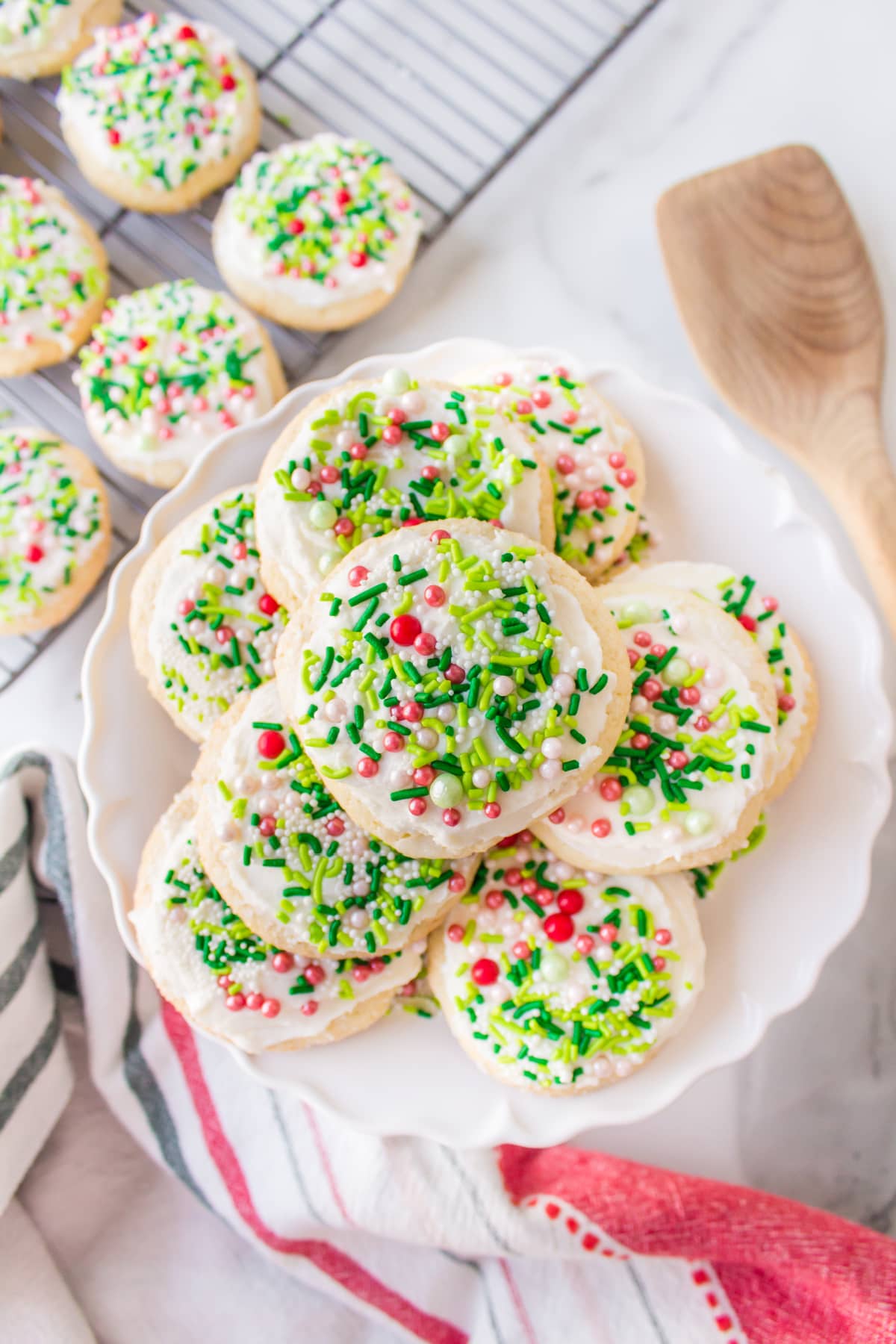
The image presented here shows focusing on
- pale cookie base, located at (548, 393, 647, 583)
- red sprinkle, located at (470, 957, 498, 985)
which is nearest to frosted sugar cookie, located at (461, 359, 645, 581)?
pale cookie base, located at (548, 393, 647, 583)

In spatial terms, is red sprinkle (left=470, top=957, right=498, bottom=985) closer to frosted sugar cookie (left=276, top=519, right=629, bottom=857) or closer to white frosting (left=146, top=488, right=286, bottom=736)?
frosted sugar cookie (left=276, top=519, right=629, bottom=857)

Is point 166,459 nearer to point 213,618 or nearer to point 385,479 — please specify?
point 213,618

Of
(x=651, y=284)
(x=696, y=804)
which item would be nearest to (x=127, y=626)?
(x=696, y=804)

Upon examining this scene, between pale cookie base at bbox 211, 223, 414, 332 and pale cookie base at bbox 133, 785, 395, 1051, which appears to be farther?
pale cookie base at bbox 211, 223, 414, 332

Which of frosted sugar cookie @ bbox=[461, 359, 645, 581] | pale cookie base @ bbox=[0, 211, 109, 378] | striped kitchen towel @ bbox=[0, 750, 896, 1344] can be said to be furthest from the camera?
pale cookie base @ bbox=[0, 211, 109, 378]

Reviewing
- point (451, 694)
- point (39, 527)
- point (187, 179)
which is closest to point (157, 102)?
point (187, 179)

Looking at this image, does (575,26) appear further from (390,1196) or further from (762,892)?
(390,1196)
